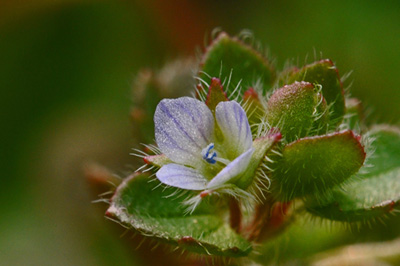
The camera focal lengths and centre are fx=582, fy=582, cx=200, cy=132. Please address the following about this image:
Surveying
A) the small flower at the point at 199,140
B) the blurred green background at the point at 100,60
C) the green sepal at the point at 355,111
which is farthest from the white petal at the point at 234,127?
the blurred green background at the point at 100,60

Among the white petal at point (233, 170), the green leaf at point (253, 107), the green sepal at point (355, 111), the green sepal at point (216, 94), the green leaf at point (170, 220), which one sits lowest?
the green leaf at point (170, 220)

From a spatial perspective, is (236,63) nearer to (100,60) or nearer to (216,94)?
(216,94)

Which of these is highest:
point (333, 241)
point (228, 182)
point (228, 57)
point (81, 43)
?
point (81, 43)

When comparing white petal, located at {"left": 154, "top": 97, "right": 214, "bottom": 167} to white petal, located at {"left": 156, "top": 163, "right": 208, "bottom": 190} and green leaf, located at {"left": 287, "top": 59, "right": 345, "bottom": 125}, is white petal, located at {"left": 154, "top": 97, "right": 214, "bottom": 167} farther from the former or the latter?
green leaf, located at {"left": 287, "top": 59, "right": 345, "bottom": 125}

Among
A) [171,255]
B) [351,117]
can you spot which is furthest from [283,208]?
[171,255]

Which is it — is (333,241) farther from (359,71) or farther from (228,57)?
(359,71)

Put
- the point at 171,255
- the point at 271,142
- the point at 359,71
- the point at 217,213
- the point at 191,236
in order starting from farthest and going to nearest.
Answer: the point at 359,71 → the point at 171,255 → the point at 217,213 → the point at 191,236 → the point at 271,142

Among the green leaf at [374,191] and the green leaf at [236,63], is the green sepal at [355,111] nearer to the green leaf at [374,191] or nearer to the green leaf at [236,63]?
the green leaf at [374,191]
